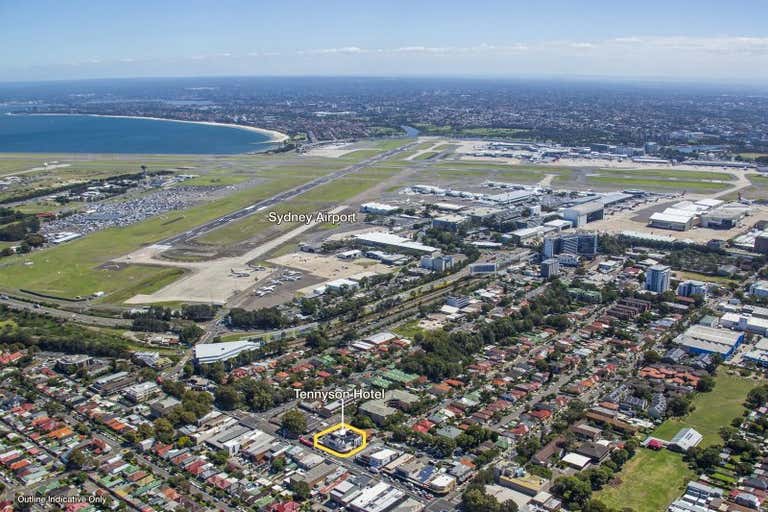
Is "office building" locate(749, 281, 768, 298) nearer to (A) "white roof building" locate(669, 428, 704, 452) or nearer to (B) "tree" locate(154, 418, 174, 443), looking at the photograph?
(A) "white roof building" locate(669, 428, 704, 452)

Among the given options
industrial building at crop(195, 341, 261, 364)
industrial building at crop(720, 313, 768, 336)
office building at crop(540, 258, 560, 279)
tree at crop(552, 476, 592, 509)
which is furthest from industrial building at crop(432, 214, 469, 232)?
tree at crop(552, 476, 592, 509)

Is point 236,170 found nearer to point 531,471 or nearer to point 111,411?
point 111,411

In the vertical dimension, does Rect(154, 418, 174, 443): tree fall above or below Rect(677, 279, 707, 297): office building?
below

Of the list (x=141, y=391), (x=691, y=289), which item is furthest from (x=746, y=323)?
(x=141, y=391)

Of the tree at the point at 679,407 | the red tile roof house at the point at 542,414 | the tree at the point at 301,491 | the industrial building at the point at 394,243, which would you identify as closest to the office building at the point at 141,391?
the tree at the point at 301,491

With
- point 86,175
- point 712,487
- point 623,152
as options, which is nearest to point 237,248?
point 712,487

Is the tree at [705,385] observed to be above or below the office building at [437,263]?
below

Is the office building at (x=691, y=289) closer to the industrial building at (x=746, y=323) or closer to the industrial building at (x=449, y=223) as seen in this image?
the industrial building at (x=746, y=323)
